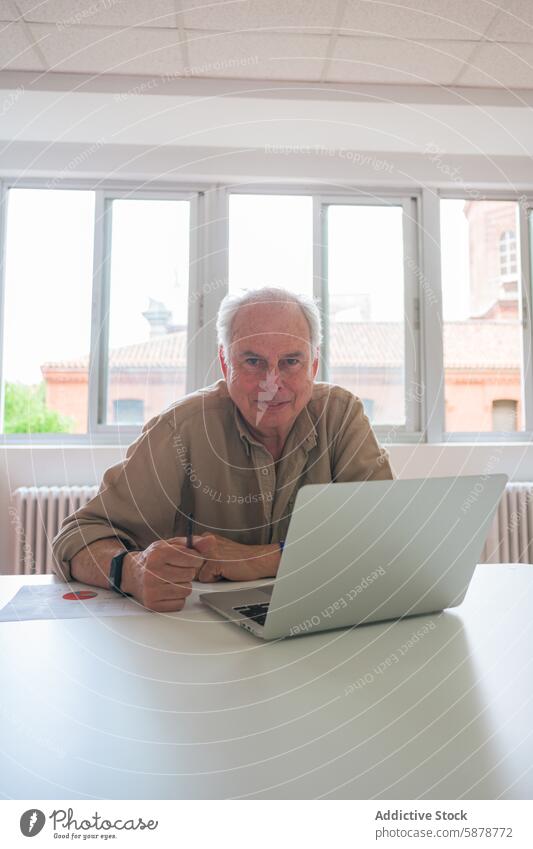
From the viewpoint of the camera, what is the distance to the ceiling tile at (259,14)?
2162mm

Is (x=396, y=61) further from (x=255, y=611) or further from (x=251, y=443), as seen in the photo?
(x=255, y=611)

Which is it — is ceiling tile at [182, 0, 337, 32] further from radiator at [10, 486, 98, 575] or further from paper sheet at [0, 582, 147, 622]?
paper sheet at [0, 582, 147, 622]

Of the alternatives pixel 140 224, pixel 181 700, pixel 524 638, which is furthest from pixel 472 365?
pixel 181 700

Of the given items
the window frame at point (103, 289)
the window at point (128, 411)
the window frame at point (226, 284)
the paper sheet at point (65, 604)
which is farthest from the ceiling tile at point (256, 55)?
the paper sheet at point (65, 604)

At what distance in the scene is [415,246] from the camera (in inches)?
130

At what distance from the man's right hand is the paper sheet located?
28 mm

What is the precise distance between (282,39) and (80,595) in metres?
2.41

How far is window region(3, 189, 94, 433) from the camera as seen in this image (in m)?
3.17

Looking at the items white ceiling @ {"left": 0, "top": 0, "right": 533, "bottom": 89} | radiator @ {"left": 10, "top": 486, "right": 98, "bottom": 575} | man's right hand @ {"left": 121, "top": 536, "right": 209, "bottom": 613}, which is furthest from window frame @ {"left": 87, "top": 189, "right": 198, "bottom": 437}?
man's right hand @ {"left": 121, "top": 536, "right": 209, "bottom": 613}

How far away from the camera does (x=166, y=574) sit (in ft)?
2.91

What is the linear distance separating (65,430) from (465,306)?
2.45 m

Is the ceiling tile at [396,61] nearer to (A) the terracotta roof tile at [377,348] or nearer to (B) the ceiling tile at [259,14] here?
(B) the ceiling tile at [259,14]

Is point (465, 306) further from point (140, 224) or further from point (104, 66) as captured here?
point (104, 66)

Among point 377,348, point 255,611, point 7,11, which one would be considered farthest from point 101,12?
point 255,611
